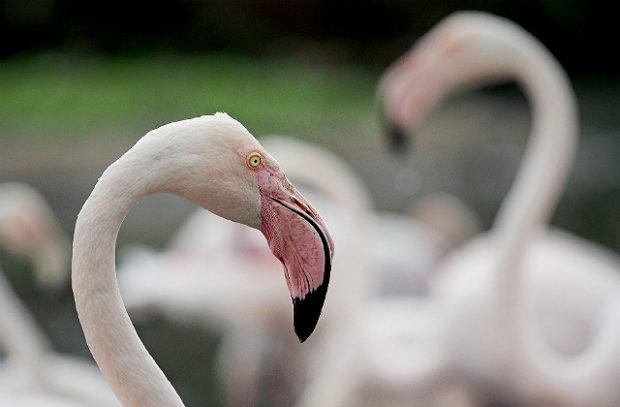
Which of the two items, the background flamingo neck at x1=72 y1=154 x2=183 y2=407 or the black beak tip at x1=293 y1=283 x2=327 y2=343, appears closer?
the background flamingo neck at x1=72 y1=154 x2=183 y2=407

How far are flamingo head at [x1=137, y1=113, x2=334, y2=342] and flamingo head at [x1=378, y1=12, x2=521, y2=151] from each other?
1830mm

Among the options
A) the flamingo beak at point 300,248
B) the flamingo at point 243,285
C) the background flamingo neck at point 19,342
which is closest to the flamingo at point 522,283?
the flamingo at point 243,285

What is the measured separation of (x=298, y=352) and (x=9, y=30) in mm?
8822

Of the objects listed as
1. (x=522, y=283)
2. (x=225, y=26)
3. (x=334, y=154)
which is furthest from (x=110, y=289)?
(x=225, y=26)

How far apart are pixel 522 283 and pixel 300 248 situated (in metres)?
1.84

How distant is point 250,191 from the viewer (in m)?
1.79

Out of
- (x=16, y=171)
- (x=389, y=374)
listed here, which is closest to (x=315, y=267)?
(x=389, y=374)

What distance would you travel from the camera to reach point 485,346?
3.48 meters

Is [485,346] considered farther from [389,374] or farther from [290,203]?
[290,203]

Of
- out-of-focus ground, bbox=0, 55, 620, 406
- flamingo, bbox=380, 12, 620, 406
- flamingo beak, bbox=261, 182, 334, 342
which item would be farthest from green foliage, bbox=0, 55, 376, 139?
flamingo beak, bbox=261, 182, 334, 342

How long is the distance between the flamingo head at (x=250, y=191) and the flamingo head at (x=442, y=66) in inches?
72.0

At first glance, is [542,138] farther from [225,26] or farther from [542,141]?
[225,26]

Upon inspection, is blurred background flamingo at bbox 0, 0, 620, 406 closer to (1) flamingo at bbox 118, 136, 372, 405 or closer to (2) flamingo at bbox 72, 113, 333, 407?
(1) flamingo at bbox 118, 136, 372, 405

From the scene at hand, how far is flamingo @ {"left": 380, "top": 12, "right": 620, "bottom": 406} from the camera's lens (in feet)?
11.2
